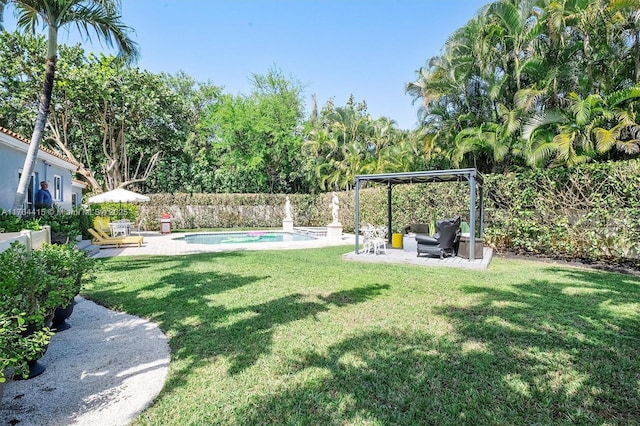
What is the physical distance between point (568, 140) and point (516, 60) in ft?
15.9

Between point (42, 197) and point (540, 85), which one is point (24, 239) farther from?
point (540, 85)

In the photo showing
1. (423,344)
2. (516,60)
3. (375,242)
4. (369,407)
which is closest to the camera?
(369,407)

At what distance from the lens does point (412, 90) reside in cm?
2067

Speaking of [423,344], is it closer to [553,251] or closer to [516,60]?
[553,251]

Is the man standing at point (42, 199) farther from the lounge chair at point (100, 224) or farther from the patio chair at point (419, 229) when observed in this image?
the patio chair at point (419, 229)

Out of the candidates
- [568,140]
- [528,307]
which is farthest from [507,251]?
[528,307]

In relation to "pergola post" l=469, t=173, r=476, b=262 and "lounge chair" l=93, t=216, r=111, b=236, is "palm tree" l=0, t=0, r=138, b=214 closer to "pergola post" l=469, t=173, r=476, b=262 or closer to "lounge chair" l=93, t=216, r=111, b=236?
"lounge chair" l=93, t=216, r=111, b=236

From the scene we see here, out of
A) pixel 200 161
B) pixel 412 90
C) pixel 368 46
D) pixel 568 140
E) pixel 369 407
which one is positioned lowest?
pixel 369 407

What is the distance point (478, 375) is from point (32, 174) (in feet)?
42.5

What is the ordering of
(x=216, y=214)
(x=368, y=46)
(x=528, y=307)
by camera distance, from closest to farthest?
(x=528, y=307)
(x=368, y=46)
(x=216, y=214)

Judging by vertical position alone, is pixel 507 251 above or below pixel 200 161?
below

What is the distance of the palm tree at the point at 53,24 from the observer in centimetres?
892

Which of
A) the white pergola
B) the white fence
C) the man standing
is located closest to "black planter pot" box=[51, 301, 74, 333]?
the white fence

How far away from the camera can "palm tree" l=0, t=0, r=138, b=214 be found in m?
8.92
